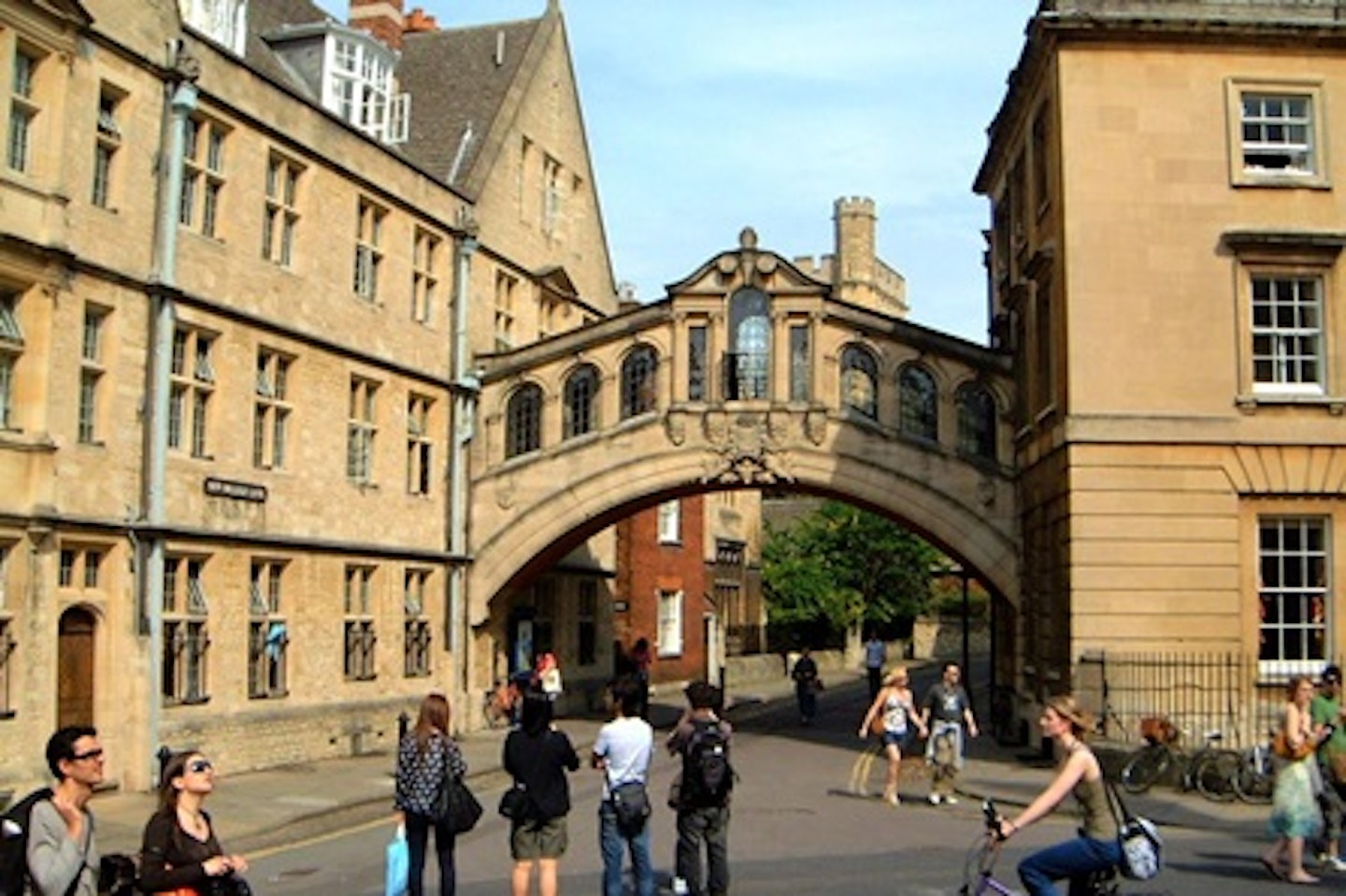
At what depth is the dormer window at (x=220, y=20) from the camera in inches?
861

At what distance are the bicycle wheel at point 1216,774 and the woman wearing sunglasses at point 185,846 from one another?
14.5 metres

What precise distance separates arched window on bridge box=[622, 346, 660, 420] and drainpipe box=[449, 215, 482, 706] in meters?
2.92

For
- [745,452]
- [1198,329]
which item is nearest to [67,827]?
[1198,329]

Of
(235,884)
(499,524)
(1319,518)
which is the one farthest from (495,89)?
(235,884)

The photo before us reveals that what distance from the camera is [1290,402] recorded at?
70.0 feet

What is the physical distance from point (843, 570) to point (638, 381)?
29.7 meters

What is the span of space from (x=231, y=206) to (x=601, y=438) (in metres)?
8.68

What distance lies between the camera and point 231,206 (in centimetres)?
2144

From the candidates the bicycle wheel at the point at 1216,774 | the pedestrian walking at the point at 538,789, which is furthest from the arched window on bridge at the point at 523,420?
the pedestrian walking at the point at 538,789

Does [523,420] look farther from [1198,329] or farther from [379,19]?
[1198,329]

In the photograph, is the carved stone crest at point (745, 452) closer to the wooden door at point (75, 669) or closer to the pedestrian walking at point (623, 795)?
the wooden door at point (75, 669)

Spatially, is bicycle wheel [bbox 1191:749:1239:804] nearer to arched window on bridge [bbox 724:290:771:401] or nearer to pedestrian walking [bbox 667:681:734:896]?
pedestrian walking [bbox 667:681:734:896]

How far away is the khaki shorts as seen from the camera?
10.1 meters

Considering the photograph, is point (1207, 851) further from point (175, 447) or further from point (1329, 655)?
point (175, 447)
